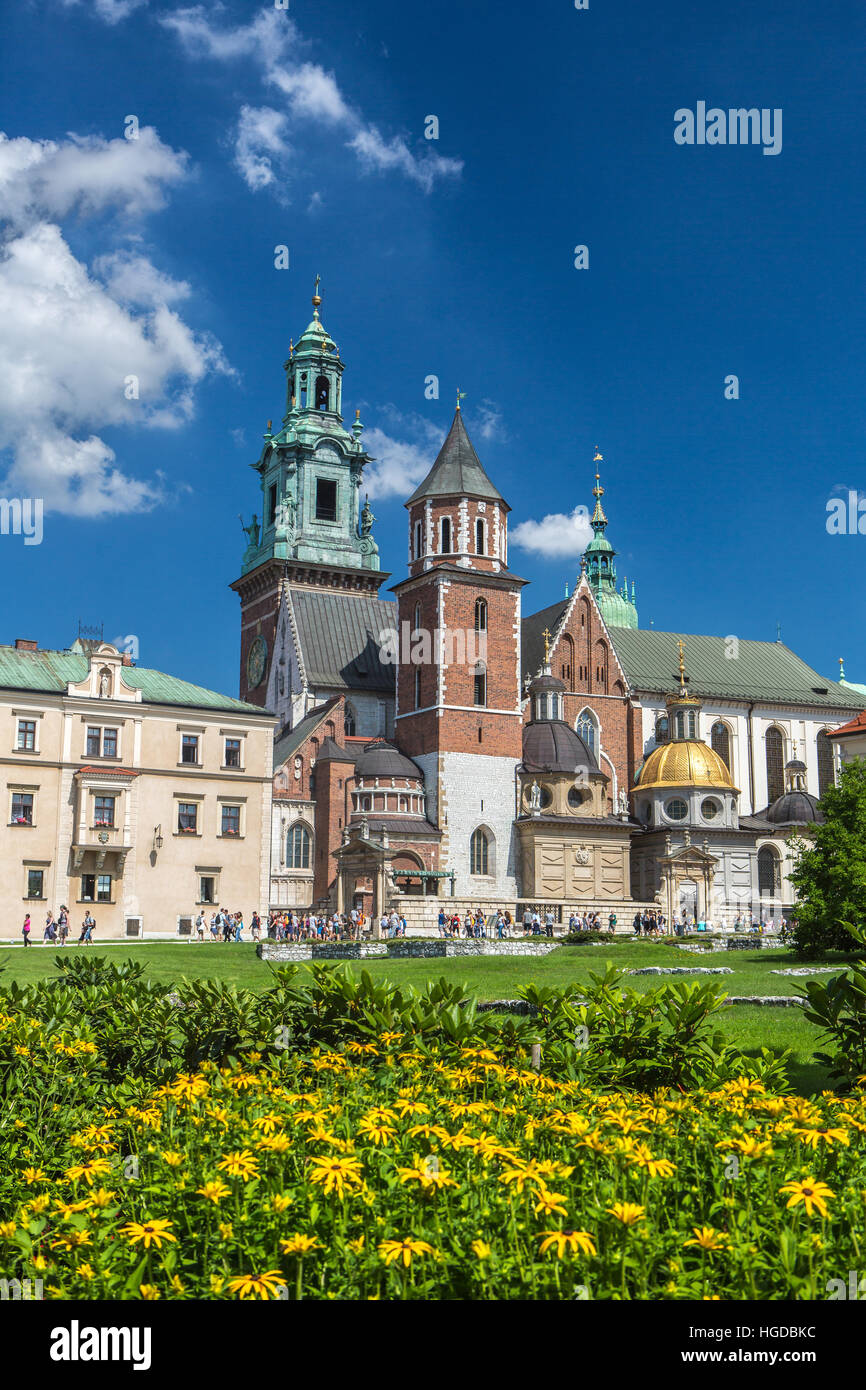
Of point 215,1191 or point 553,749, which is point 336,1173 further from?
point 553,749

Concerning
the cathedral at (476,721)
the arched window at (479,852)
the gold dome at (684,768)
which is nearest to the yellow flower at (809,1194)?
the cathedral at (476,721)

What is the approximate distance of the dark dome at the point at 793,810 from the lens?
227 ft

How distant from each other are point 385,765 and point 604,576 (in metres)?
47.7

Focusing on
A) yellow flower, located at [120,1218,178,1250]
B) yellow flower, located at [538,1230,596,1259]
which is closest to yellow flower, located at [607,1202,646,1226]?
yellow flower, located at [538,1230,596,1259]

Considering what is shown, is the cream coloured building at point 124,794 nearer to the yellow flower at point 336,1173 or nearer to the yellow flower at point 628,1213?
the yellow flower at point 336,1173

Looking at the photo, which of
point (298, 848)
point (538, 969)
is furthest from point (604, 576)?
point (538, 969)

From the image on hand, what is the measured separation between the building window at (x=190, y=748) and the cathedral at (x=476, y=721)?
7402 millimetres

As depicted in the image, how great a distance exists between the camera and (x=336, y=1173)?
5.07 metres

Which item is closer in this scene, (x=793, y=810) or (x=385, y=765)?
(x=385, y=765)

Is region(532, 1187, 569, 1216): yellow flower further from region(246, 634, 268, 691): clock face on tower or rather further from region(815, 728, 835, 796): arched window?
region(815, 728, 835, 796): arched window

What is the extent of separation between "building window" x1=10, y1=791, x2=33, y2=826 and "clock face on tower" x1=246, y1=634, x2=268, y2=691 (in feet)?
86.7

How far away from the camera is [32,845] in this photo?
154 feet

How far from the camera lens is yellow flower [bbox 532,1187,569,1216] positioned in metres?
4.77

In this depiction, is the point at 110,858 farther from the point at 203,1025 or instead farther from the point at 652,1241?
the point at 652,1241
